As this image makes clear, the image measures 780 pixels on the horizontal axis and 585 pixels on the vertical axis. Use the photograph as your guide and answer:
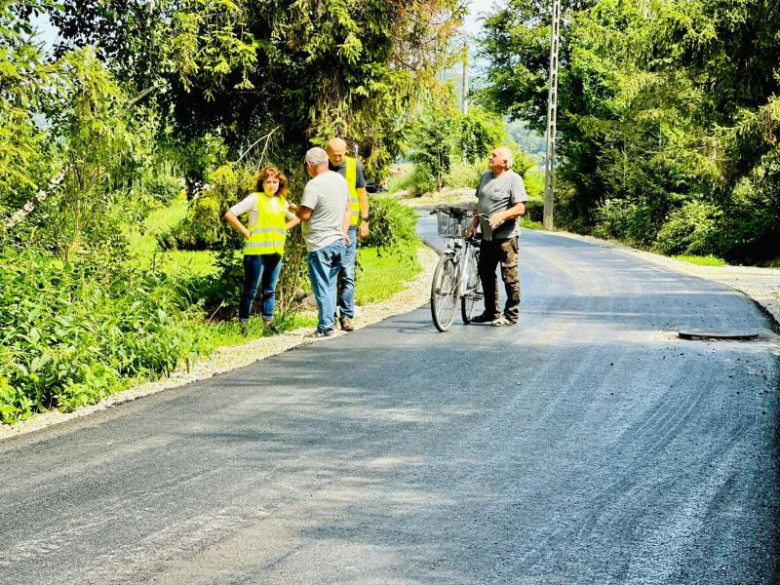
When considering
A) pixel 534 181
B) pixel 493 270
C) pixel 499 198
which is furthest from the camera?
pixel 534 181

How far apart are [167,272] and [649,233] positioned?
85.5ft

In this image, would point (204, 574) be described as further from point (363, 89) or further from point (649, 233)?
point (649, 233)

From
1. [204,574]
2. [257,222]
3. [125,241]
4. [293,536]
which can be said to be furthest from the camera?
[257,222]

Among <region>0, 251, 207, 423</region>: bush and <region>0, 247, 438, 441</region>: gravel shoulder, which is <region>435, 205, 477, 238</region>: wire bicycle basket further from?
<region>0, 251, 207, 423</region>: bush

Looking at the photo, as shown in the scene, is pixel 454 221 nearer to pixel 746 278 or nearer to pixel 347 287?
pixel 347 287

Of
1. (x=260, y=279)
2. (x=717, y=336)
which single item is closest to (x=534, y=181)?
(x=717, y=336)

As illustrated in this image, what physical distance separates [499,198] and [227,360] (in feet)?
14.6

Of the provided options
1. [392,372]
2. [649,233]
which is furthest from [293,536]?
[649,233]

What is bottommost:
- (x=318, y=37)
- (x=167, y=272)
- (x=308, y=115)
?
(x=167, y=272)

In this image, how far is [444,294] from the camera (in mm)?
12633

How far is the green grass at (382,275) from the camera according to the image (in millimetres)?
16859

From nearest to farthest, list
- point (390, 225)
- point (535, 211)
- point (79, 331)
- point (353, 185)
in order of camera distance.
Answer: point (79, 331)
point (353, 185)
point (390, 225)
point (535, 211)

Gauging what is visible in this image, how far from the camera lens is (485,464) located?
637 centimetres

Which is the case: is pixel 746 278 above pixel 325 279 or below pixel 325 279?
below
